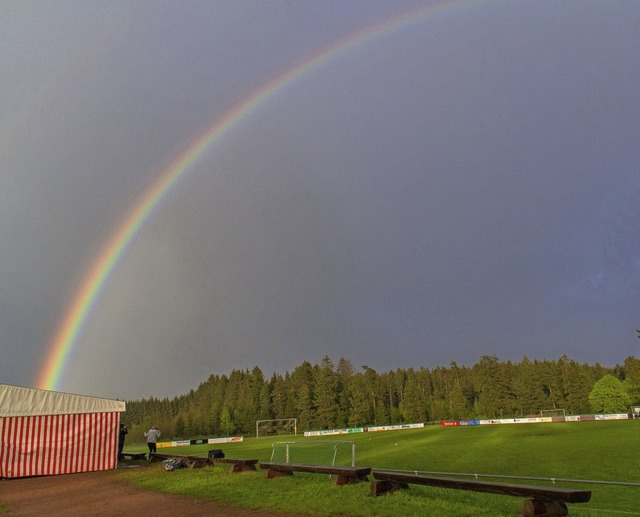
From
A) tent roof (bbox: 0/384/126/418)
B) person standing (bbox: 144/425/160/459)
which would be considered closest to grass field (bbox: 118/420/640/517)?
tent roof (bbox: 0/384/126/418)

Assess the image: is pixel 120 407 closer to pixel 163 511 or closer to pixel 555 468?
pixel 163 511

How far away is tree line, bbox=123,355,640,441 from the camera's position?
4350 inches

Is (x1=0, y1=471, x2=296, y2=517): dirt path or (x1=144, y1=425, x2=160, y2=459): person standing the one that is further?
(x1=144, y1=425, x2=160, y2=459): person standing

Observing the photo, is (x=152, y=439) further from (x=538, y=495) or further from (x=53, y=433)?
(x=538, y=495)

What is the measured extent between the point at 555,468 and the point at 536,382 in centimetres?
10504

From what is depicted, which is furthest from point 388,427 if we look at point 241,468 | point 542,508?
point 542,508

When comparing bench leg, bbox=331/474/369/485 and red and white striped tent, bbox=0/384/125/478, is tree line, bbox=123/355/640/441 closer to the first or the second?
red and white striped tent, bbox=0/384/125/478

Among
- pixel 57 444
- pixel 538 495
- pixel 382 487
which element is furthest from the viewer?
pixel 57 444

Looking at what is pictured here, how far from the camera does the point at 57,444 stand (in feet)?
70.9

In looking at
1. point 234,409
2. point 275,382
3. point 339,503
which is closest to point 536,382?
point 275,382

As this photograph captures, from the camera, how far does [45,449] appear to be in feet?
70.0

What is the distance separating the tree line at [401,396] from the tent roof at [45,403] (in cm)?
9009

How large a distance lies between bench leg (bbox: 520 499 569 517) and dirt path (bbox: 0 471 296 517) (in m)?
4.19

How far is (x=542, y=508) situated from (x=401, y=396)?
448ft
